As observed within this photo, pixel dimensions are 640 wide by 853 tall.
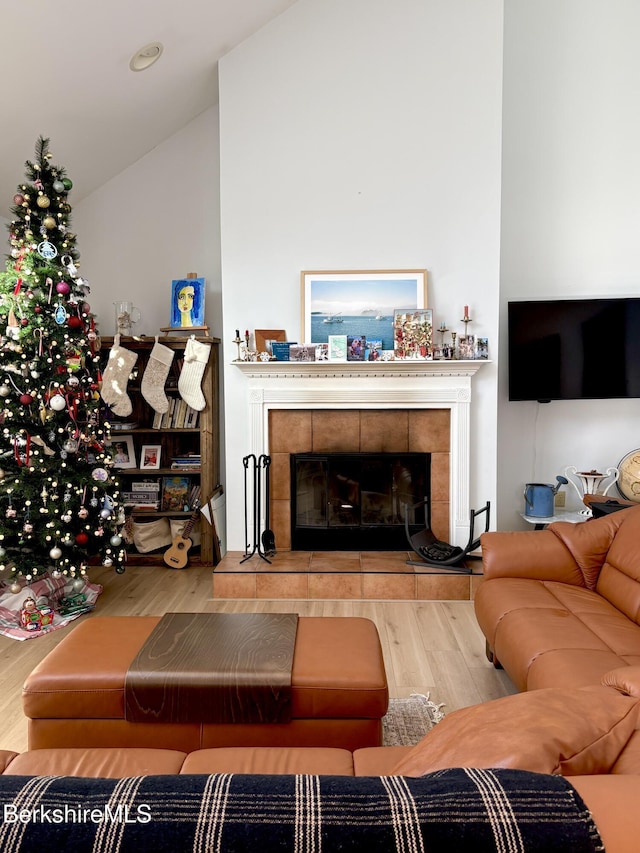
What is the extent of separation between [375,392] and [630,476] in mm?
1812

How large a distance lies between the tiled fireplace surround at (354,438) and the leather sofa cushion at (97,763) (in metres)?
2.21

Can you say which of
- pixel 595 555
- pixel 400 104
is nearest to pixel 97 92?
pixel 400 104

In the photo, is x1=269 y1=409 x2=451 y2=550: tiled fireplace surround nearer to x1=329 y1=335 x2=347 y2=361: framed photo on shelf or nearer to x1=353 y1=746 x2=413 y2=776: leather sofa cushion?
x1=329 y1=335 x2=347 y2=361: framed photo on shelf

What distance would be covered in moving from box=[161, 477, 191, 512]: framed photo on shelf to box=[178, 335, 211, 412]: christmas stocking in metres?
0.64

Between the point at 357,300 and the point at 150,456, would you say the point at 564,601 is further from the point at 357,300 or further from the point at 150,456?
the point at 150,456

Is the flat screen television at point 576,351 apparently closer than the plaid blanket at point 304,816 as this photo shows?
No

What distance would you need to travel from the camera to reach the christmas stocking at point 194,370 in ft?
13.8

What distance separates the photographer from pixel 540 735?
96cm

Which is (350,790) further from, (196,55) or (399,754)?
(196,55)

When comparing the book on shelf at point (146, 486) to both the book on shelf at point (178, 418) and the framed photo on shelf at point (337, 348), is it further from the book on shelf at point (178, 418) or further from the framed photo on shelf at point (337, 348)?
the framed photo on shelf at point (337, 348)

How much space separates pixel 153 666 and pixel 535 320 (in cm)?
337

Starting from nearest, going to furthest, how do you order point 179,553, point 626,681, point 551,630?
point 626,681
point 551,630
point 179,553

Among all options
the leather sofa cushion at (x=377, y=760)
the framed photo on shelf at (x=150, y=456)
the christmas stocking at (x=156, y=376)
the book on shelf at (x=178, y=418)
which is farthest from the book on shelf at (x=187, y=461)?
the leather sofa cushion at (x=377, y=760)

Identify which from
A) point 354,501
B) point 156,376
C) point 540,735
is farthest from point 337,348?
point 540,735
